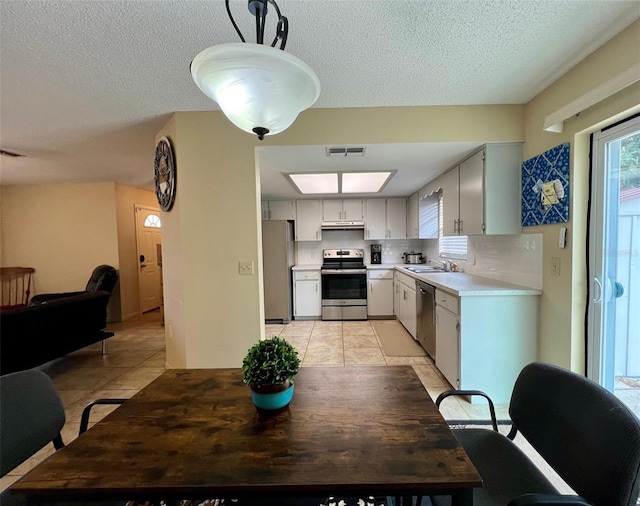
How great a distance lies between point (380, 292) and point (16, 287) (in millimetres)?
6232

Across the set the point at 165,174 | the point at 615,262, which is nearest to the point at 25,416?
the point at 165,174

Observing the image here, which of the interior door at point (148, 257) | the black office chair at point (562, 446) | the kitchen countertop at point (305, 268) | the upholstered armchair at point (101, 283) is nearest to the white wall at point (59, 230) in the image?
the interior door at point (148, 257)

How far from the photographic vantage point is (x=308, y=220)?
16.0 ft

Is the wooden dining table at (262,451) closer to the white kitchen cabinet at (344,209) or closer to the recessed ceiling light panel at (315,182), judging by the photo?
the recessed ceiling light panel at (315,182)

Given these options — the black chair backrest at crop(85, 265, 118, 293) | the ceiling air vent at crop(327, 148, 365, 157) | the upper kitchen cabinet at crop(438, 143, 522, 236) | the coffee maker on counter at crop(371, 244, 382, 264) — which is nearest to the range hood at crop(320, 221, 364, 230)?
the coffee maker on counter at crop(371, 244, 382, 264)

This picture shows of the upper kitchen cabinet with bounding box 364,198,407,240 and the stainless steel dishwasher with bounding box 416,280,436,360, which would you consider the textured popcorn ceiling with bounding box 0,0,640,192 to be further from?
the upper kitchen cabinet with bounding box 364,198,407,240

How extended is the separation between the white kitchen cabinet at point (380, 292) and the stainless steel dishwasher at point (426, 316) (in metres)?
1.24

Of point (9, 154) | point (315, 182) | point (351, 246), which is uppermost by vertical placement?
point (9, 154)

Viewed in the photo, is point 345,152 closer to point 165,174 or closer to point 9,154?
point 165,174

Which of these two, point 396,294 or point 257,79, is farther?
point 396,294

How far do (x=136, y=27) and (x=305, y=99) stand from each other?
1.12 m

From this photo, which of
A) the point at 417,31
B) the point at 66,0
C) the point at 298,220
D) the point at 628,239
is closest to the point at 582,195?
the point at 628,239

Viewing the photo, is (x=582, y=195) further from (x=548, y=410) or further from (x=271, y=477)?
(x=271, y=477)

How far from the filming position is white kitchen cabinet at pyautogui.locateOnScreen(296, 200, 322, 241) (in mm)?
4837
